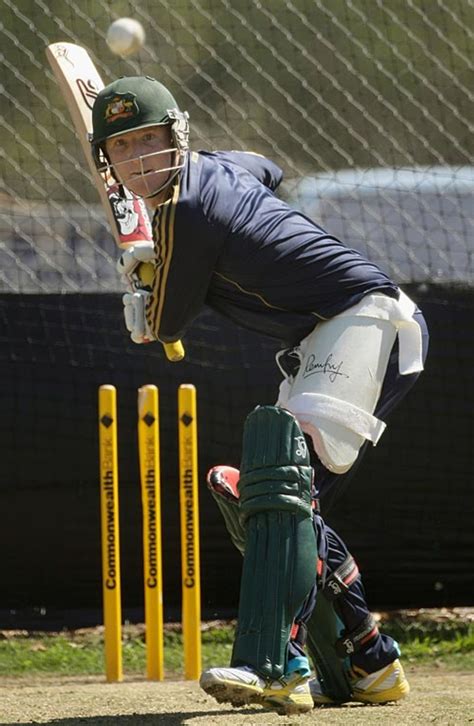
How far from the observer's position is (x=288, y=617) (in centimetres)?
352

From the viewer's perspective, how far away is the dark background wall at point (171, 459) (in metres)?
6.23

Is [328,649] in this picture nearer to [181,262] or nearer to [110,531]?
[181,262]

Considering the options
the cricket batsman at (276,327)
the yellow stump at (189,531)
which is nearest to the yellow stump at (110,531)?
the yellow stump at (189,531)

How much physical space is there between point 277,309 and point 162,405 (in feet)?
8.03

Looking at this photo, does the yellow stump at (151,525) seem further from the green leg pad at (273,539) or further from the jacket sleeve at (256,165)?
the green leg pad at (273,539)

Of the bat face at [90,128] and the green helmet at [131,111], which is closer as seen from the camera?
the green helmet at [131,111]

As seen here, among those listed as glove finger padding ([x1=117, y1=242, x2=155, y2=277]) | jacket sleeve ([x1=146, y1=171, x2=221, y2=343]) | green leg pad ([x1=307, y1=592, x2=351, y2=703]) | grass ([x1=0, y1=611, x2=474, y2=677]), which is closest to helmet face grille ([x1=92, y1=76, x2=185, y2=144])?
jacket sleeve ([x1=146, y1=171, x2=221, y2=343])

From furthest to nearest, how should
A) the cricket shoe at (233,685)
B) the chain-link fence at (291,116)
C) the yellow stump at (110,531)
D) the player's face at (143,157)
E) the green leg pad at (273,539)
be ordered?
the chain-link fence at (291,116)
the yellow stump at (110,531)
the player's face at (143,157)
the green leg pad at (273,539)
the cricket shoe at (233,685)

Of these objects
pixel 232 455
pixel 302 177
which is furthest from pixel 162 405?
pixel 302 177

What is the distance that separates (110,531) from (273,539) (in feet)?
7.22

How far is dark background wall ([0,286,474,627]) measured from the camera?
6.23 meters

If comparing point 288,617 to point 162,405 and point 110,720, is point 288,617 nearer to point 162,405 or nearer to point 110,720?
point 110,720

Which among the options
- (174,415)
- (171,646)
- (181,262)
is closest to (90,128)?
(181,262)

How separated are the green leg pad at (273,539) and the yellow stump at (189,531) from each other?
77.1 inches
